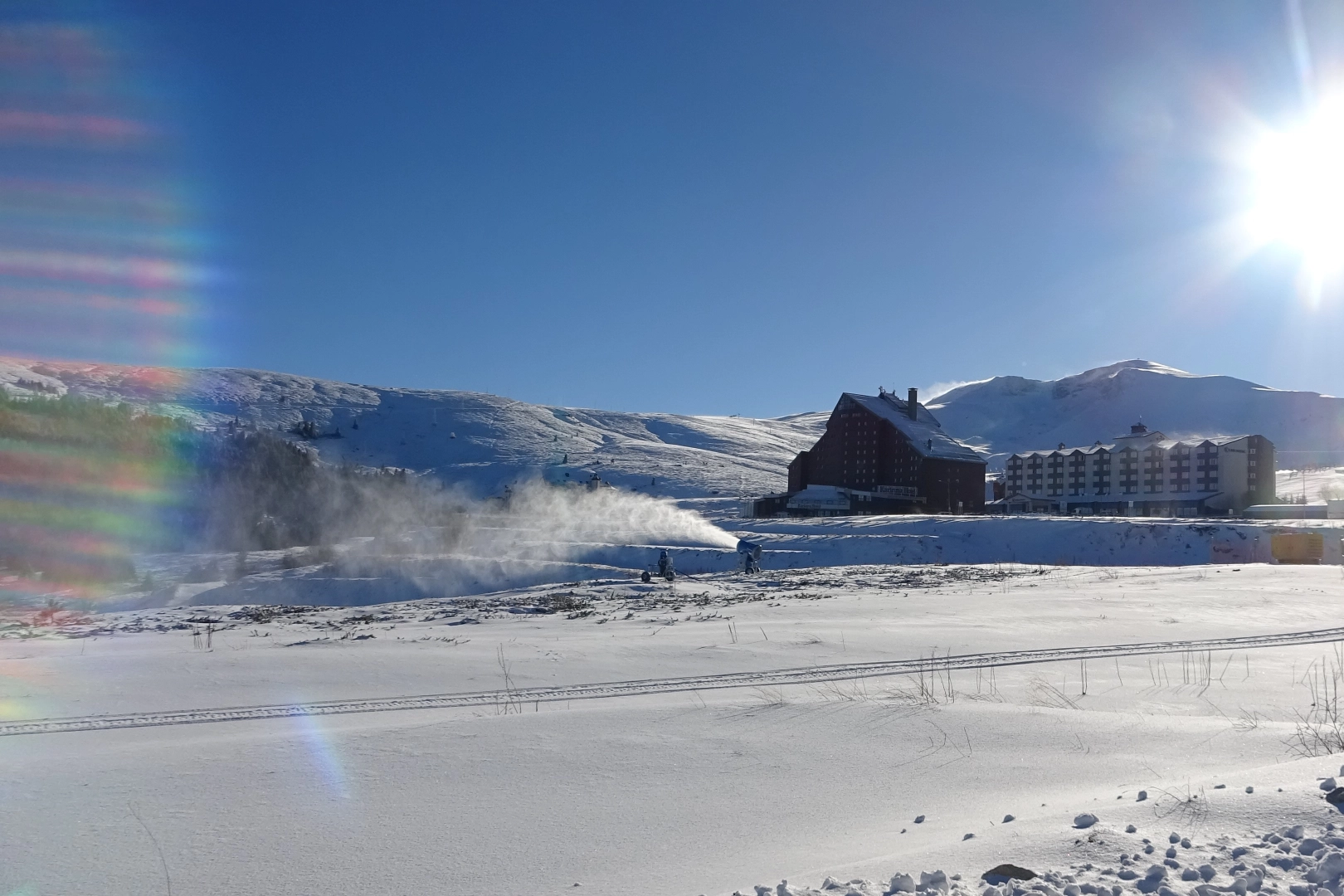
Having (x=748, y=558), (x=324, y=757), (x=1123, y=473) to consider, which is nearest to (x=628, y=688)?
(x=324, y=757)

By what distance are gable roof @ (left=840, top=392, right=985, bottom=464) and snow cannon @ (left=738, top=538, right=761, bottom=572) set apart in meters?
34.8

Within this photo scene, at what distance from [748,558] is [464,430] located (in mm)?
113716

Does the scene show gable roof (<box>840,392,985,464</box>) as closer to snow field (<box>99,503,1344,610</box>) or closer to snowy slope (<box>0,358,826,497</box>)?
snow field (<box>99,503,1344,610</box>)

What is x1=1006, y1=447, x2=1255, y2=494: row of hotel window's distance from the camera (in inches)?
3046

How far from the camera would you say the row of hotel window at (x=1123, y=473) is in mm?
77375

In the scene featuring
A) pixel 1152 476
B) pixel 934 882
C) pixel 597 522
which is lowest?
pixel 934 882

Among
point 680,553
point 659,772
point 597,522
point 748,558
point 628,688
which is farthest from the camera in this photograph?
point 597,522

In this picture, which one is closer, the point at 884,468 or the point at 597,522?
the point at 597,522

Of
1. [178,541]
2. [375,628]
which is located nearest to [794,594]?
[375,628]

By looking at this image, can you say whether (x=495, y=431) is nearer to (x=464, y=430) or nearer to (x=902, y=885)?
(x=464, y=430)

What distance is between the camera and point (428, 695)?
9.78 m

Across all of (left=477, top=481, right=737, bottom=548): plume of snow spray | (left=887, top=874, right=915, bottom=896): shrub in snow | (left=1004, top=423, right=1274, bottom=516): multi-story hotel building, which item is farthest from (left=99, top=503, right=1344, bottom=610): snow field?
(left=1004, top=423, right=1274, bottom=516): multi-story hotel building

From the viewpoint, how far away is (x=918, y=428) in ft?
235

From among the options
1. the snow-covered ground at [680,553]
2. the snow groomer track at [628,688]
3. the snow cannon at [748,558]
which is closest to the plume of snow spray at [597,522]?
the snow-covered ground at [680,553]
